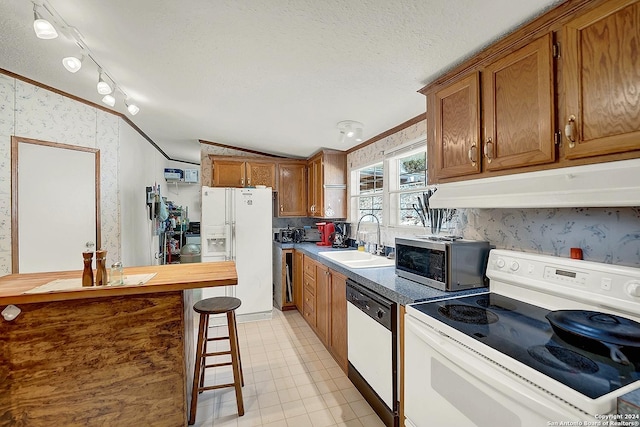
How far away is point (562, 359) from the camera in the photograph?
914 millimetres

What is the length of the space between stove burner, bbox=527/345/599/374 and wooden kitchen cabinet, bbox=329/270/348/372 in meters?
1.39

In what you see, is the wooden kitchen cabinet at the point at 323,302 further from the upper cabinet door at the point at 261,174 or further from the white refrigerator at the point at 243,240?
the upper cabinet door at the point at 261,174

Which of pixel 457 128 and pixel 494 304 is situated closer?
pixel 494 304

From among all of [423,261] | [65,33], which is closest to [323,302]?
[423,261]

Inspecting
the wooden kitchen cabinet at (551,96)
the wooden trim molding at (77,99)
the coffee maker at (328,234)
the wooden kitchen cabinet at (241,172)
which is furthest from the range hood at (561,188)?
the wooden trim molding at (77,99)

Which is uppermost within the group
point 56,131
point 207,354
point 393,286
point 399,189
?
point 56,131

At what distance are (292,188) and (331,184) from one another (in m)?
0.81

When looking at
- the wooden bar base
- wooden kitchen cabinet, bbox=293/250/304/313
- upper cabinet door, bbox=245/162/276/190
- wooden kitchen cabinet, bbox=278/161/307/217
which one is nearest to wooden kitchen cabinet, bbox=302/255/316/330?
wooden kitchen cabinet, bbox=293/250/304/313

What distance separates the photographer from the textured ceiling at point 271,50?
1.37m

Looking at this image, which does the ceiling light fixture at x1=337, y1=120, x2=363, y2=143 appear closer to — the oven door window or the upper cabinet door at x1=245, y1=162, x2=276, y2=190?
the oven door window

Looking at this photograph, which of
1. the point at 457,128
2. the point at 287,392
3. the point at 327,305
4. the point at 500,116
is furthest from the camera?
the point at 327,305

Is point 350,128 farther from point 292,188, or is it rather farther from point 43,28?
point 43,28

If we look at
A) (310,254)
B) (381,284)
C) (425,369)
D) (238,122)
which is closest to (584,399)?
(425,369)

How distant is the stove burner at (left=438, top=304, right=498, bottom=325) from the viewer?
1.25 meters
